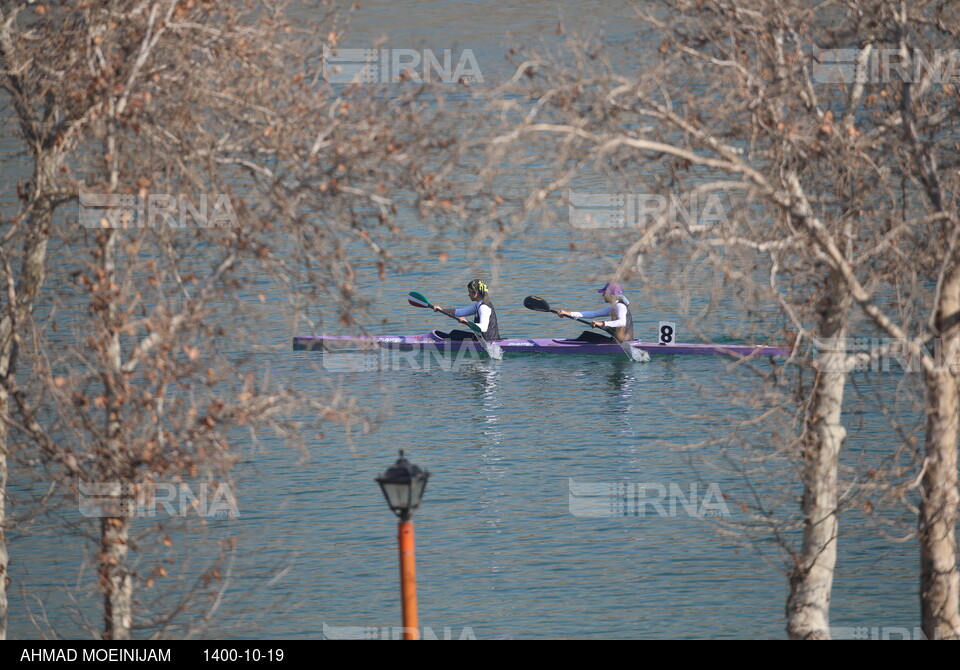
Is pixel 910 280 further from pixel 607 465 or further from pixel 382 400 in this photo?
pixel 382 400

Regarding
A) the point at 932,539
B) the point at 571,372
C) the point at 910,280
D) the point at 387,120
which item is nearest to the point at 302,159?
the point at 387,120

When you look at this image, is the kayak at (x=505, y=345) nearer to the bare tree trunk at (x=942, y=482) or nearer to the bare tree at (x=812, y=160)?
the bare tree at (x=812, y=160)

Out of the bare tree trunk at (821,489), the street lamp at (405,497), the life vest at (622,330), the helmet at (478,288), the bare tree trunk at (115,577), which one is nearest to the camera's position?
the street lamp at (405,497)

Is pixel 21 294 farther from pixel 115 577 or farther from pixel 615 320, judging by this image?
pixel 615 320

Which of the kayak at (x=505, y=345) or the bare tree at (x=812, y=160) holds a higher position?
the bare tree at (x=812, y=160)

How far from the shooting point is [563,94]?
9367 mm

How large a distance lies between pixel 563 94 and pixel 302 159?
89.7 inches

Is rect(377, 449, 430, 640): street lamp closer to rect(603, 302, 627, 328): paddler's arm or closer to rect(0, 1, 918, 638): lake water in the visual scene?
rect(0, 1, 918, 638): lake water

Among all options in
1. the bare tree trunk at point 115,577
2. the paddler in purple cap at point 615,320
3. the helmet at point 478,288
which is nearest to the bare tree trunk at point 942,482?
the bare tree trunk at point 115,577

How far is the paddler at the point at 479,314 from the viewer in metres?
24.8

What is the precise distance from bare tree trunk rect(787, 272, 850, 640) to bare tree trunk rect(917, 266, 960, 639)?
2.45 feet

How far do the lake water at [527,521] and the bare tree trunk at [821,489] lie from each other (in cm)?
38

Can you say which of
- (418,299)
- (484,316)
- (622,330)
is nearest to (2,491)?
(418,299)

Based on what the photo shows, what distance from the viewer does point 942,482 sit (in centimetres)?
1078
